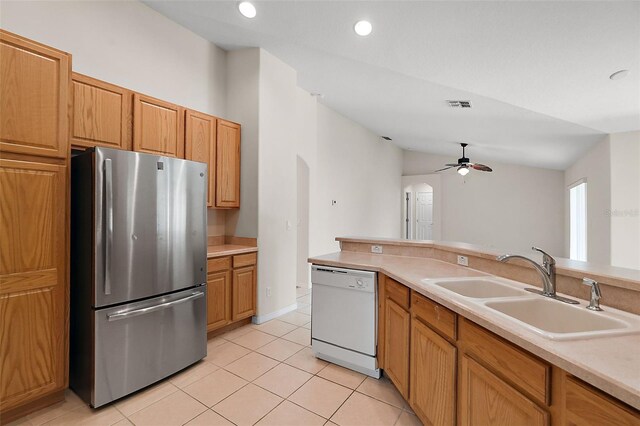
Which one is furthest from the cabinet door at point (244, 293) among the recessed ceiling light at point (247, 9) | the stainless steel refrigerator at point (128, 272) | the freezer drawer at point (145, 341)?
the recessed ceiling light at point (247, 9)

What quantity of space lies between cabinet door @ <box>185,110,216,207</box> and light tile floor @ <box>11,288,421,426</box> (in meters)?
1.64

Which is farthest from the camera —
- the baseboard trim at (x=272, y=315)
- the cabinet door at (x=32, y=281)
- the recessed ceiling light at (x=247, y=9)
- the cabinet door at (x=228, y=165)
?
the baseboard trim at (x=272, y=315)

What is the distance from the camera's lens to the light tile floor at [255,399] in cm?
188

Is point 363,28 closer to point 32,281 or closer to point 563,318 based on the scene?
point 563,318

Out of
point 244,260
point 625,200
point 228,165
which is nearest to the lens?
point 244,260

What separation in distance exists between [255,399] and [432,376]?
1220mm

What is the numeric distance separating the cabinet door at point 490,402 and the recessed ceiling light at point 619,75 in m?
2.77

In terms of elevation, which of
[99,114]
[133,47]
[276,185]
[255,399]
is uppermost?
[133,47]

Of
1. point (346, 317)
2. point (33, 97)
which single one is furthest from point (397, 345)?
point (33, 97)

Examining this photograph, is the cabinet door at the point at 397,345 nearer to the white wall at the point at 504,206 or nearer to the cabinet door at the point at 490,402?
the cabinet door at the point at 490,402

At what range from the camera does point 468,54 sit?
2.62 metres

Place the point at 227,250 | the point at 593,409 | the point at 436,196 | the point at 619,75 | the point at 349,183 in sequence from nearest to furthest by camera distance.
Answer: the point at 593,409
the point at 619,75
the point at 227,250
the point at 349,183
the point at 436,196

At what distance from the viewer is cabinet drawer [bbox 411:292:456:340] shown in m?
1.47

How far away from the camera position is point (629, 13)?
6.02ft
